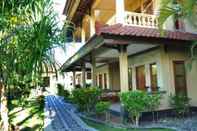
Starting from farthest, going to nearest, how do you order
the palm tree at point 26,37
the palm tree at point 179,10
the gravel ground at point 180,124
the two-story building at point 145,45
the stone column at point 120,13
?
the stone column at point 120,13, the two-story building at point 145,45, the gravel ground at point 180,124, the palm tree at point 179,10, the palm tree at point 26,37

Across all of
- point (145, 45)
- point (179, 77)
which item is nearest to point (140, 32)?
point (145, 45)

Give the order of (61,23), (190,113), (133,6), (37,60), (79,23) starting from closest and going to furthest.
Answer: (37,60)
(61,23)
(190,113)
(133,6)
(79,23)

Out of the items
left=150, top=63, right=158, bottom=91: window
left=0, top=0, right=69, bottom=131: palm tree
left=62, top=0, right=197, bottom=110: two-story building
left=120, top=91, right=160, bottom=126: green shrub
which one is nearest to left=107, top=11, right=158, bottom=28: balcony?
left=62, top=0, right=197, bottom=110: two-story building

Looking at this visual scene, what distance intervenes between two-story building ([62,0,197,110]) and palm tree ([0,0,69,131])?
10.7 ft

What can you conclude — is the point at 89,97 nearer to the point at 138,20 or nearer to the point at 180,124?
the point at 138,20

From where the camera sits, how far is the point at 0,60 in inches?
313

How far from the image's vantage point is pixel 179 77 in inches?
550

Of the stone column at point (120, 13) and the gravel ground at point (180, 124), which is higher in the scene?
the stone column at point (120, 13)

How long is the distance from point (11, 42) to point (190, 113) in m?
9.43

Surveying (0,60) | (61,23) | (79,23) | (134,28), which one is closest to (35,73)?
(0,60)

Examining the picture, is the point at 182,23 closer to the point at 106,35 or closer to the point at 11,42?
the point at 106,35

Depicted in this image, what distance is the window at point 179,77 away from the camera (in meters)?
13.8

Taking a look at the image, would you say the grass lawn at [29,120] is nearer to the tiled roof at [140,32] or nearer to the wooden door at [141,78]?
the tiled roof at [140,32]

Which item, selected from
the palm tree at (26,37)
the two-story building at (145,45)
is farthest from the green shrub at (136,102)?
the palm tree at (26,37)
